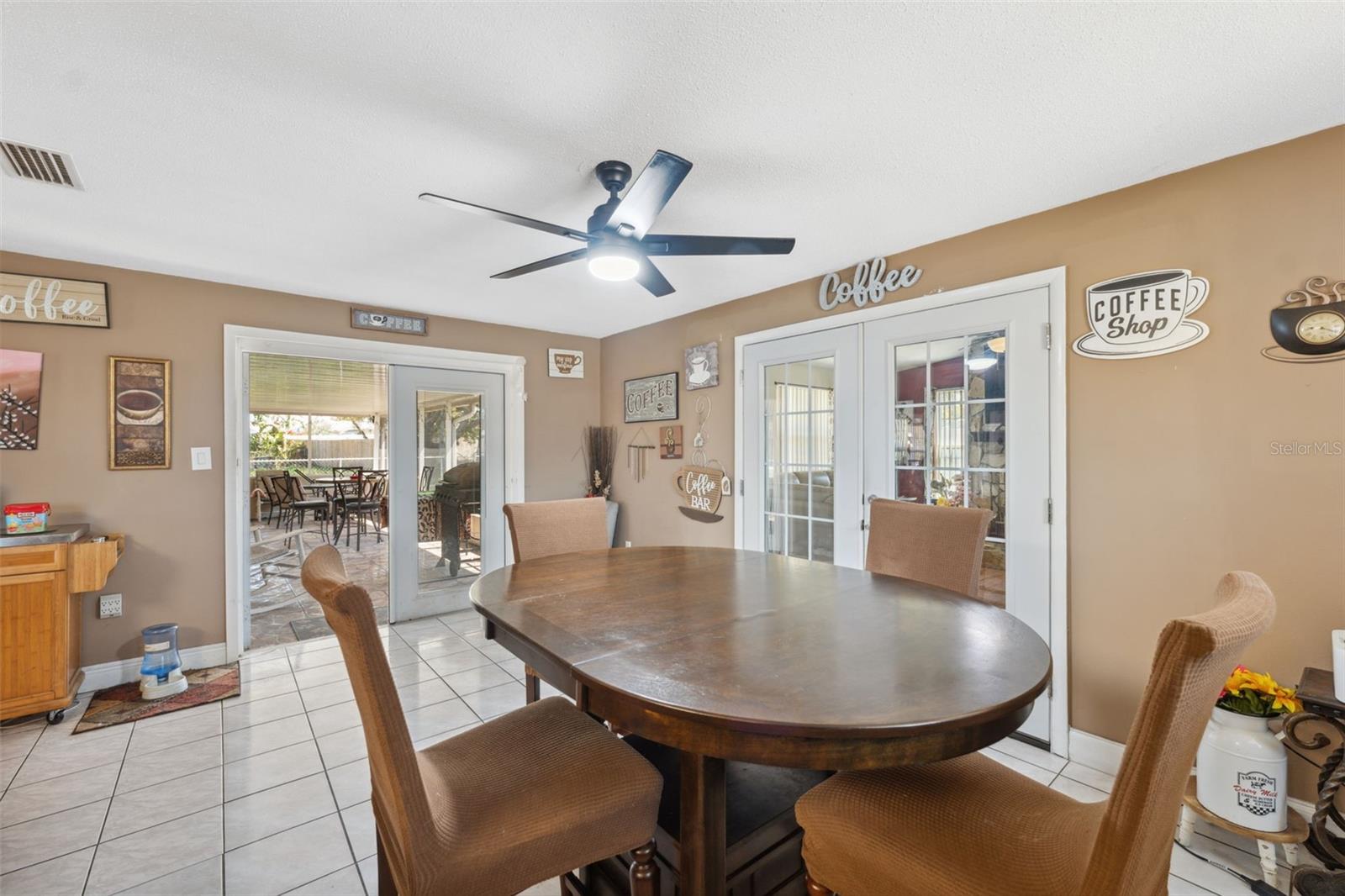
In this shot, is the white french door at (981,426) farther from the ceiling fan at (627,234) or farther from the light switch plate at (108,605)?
the light switch plate at (108,605)

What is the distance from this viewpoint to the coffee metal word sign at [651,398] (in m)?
4.40

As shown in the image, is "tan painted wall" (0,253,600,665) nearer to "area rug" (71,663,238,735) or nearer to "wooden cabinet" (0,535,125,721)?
"area rug" (71,663,238,735)

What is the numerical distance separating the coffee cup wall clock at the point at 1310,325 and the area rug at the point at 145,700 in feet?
16.2

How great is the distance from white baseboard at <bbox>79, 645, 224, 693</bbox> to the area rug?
0.05 meters

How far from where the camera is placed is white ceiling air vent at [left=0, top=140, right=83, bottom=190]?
6.20 feet

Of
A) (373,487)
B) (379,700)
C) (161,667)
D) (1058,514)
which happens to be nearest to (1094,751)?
(1058,514)

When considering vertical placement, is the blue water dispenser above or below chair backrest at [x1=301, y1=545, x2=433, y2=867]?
below

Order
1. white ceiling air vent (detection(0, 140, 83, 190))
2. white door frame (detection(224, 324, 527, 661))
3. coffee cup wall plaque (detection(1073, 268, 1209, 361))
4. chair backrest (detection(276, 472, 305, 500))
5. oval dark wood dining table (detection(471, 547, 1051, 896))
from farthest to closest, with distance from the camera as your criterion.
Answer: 1. chair backrest (detection(276, 472, 305, 500))
2. white door frame (detection(224, 324, 527, 661))
3. coffee cup wall plaque (detection(1073, 268, 1209, 361))
4. white ceiling air vent (detection(0, 140, 83, 190))
5. oval dark wood dining table (detection(471, 547, 1051, 896))

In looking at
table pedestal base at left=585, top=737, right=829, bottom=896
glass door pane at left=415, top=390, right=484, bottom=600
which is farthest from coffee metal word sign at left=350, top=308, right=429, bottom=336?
table pedestal base at left=585, top=737, right=829, bottom=896

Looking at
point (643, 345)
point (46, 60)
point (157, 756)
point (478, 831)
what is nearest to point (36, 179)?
point (46, 60)

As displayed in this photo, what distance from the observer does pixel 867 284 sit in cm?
304

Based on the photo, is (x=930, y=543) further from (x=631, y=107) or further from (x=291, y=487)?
(x=291, y=487)

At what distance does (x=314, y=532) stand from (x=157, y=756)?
6.08 meters

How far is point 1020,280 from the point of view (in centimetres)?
247
